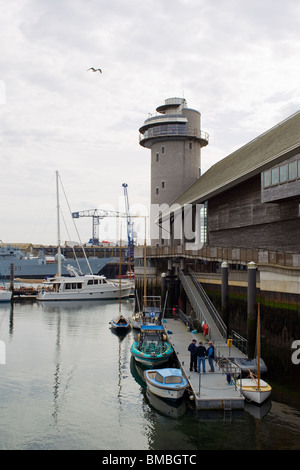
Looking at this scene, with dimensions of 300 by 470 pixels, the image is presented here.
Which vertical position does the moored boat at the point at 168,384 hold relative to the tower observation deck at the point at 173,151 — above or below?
below

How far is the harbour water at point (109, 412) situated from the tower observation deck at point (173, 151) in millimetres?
34277

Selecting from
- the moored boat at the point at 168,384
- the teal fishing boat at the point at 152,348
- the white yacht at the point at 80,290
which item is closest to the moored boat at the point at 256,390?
the moored boat at the point at 168,384

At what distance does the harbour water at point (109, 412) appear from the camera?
17.7m

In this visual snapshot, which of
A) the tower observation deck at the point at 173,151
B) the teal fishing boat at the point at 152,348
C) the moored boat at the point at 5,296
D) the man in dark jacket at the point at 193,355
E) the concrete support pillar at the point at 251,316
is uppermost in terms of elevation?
the tower observation deck at the point at 173,151

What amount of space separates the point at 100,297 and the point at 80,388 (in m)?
50.9

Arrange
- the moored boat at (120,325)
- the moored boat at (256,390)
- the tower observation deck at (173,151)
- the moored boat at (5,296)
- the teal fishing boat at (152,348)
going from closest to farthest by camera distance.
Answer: the moored boat at (256,390), the teal fishing boat at (152,348), the moored boat at (120,325), the tower observation deck at (173,151), the moored boat at (5,296)

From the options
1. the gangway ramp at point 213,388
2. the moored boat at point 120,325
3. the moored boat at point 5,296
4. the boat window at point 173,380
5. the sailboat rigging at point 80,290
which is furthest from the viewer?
the moored boat at point 5,296

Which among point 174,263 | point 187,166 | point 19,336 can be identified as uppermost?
point 187,166

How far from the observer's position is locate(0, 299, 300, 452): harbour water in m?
17.7

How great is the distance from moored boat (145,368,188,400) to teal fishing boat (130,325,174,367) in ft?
16.0

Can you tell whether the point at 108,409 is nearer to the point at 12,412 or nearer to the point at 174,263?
the point at 12,412

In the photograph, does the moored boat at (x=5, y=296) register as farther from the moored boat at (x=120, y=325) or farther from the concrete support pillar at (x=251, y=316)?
the concrete support pillar at (x=251, y=316)

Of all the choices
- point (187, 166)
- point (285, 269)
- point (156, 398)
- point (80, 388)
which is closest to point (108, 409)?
point (156, 398)
